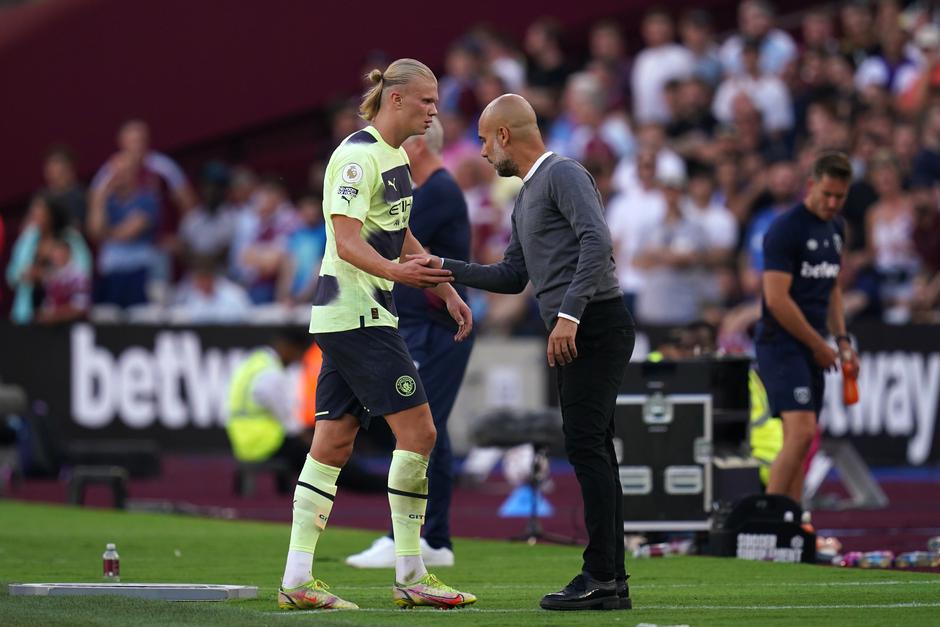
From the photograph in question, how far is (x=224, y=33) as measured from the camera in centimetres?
2459

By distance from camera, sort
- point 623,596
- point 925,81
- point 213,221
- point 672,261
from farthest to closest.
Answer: point 213,221 → point 925,81 → point 672,261 → point 623,596

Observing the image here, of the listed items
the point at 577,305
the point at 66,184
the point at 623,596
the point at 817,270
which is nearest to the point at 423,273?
the point at 577,305

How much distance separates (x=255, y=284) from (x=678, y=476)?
410 inches

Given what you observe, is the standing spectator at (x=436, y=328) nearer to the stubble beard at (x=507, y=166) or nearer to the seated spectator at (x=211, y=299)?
the stubble beard at (x=507, y=166)

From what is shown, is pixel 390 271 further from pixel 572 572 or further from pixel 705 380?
pixel 705 380

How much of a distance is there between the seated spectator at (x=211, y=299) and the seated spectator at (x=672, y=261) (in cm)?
459

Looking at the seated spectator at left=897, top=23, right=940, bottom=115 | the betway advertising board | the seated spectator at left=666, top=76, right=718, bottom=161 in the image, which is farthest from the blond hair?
the seated spectator at left=666, top=76, right=718, bottom=161

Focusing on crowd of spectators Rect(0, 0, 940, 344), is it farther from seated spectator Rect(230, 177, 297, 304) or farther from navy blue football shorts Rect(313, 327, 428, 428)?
navy blue football shorts Rect(313, 327, 428, 428)

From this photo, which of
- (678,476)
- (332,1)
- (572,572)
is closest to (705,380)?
(678,476)

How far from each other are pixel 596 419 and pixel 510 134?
1333 millimetres

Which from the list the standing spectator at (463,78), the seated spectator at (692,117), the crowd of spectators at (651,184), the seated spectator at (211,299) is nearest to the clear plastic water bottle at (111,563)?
the crowd of spectators at (651,184)

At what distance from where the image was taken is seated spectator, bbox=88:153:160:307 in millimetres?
20703

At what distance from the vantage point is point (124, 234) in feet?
67.6

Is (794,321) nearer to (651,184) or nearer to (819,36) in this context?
(651,184)
